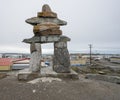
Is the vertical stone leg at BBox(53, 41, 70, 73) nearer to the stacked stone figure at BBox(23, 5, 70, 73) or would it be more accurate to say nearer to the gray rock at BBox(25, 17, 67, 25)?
the stacked stone figure at BBox(23, 5, 70, 73)

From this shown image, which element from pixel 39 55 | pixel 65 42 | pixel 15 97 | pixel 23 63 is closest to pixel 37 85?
pixel 15 97

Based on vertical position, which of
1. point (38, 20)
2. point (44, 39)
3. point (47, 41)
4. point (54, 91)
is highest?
point (38, 20)

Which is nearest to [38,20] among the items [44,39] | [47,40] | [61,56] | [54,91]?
[44,39]

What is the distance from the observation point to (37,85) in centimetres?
839

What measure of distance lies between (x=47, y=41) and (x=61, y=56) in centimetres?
127

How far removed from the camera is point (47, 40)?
10531mm

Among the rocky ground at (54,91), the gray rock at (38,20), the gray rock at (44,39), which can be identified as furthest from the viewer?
the gray rock at (38,20)

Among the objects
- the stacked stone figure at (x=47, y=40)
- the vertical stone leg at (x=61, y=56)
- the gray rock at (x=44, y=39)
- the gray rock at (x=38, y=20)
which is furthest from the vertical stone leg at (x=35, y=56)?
the gray rock at (x=38, y=20)

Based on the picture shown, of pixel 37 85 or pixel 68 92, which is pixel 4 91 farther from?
pixel 68 92

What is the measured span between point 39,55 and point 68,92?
3682mm

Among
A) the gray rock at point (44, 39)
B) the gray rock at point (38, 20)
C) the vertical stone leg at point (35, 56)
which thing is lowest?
the vertical stone leg at point (35, 56)

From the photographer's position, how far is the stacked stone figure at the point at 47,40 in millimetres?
10516

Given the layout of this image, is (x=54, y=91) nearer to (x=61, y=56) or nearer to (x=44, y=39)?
(x=61, y=56)

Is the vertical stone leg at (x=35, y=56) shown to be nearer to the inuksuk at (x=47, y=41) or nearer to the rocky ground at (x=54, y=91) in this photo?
the inuksuk at (x=47, y=41)
